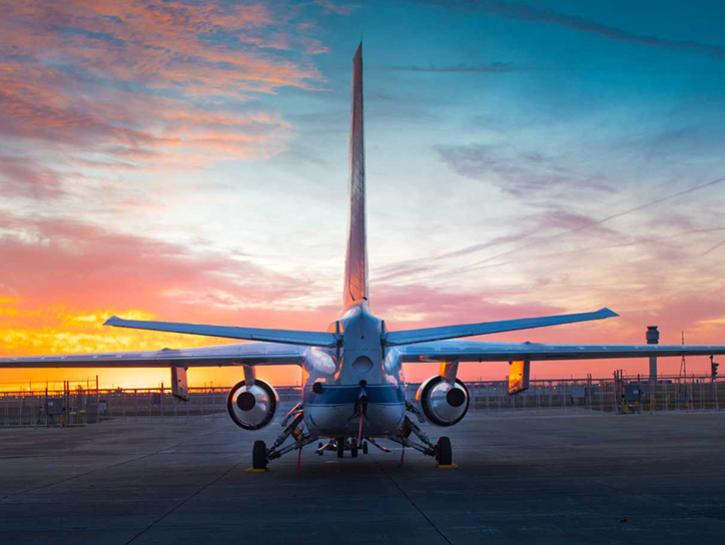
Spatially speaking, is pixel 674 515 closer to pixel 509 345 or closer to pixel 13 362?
pixel 509 345

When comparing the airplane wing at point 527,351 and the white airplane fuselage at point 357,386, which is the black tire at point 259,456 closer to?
the white airplane fuselage at point 357,386

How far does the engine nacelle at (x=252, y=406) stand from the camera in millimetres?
20938

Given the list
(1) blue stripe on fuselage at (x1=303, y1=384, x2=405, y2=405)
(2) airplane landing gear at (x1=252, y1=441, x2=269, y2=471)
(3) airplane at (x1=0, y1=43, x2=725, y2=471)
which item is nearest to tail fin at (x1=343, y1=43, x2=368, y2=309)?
(3) airplane at (x1=0, y1=43, x2=725, y2=471)

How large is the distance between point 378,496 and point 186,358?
28.5 feet

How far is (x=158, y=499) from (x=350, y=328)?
187 inches

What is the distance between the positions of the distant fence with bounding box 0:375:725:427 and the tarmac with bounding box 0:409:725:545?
24178 millimetres

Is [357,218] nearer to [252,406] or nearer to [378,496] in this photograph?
[252,406]

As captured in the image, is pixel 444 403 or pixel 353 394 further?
pixel 444 403

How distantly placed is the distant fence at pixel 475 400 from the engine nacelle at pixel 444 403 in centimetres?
2912

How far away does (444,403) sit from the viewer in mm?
20688

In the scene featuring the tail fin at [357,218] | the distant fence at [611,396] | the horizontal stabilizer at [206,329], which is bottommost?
the distant fence at [611,396]

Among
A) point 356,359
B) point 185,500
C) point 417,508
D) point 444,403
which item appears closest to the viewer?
point 417,508

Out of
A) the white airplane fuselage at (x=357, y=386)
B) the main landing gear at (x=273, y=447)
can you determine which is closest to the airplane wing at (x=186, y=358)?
the main landing gear at (x=273, y=447)

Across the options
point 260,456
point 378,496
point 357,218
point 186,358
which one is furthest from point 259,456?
point 357,218
